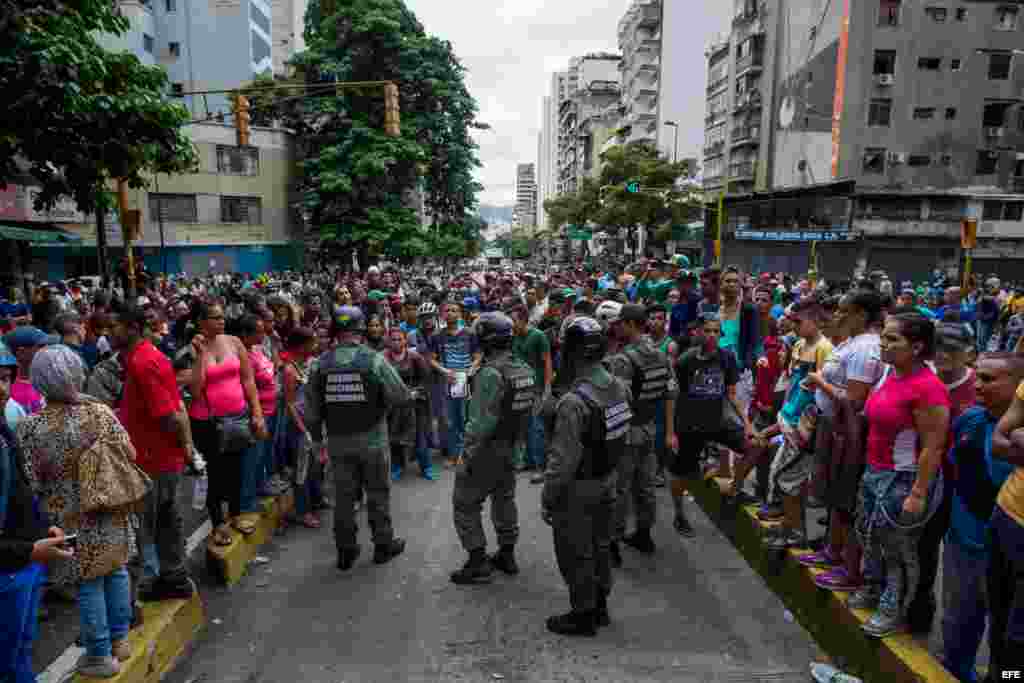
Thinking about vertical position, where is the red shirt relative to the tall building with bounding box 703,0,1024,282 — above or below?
below

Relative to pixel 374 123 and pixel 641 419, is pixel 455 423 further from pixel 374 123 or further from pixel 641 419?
pixel 374 123

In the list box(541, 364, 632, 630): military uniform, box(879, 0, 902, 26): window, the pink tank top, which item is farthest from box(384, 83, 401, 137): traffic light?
box(879, 0, 902, 26): window

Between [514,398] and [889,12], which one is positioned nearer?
[514,398]

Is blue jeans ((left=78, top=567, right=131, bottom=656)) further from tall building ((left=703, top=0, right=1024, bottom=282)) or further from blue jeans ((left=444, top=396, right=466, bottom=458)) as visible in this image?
tall building ((left=703, top=0, right=1024, bottom=282))

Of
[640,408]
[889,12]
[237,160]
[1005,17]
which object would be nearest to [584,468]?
[640,408]

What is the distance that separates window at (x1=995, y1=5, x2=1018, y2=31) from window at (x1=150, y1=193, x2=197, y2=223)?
4235cm

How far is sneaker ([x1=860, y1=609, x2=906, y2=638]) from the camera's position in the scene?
3686 millimetres

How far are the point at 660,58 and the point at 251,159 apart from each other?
48746 mm

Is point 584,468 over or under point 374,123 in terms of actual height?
under

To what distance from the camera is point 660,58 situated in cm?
6906

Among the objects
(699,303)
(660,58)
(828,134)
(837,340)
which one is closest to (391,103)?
(699,303)

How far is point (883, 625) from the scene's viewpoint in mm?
3695

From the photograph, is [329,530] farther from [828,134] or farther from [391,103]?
[828,134]

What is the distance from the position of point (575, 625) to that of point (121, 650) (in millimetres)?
2573
